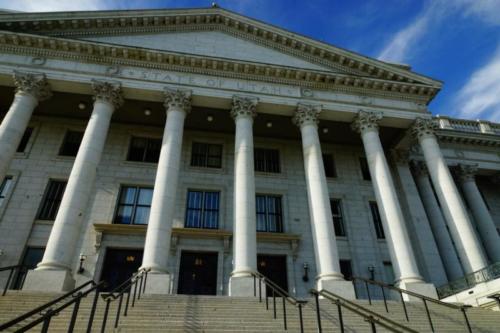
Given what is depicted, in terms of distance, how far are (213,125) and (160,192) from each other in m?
8.55

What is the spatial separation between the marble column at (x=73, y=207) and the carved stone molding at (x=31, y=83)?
2.61 m

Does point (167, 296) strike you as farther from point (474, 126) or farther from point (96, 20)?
point (474, 126)

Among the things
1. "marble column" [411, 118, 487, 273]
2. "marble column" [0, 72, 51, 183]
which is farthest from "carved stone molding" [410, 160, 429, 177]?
"marble column" [0, 72, 51, 183]

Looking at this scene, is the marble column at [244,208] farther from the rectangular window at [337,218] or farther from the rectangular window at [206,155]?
the rectangular window at [337,218]

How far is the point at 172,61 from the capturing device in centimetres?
1870

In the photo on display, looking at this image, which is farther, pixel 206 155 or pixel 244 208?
pixel 206 155

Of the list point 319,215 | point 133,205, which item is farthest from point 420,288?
point 133,205

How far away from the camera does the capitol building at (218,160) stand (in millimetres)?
15797

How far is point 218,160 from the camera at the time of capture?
72.6ft

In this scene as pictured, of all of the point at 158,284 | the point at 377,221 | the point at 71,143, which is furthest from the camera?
the point at 377,221

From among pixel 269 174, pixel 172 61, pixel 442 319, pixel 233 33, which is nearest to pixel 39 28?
pixel 172 61

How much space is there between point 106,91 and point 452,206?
19.0m

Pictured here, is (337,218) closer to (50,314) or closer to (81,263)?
(81,263)

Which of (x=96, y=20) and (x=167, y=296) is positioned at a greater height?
(x=96, y=20)
